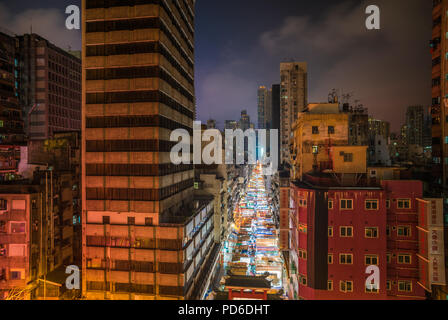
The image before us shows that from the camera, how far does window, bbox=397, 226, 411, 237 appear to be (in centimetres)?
2718

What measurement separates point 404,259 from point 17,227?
43.3m

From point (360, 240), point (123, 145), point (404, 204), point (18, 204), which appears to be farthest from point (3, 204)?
point (404, 204)

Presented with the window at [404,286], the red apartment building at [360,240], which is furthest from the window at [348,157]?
the window at [404,286]

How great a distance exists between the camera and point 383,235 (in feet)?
86.8

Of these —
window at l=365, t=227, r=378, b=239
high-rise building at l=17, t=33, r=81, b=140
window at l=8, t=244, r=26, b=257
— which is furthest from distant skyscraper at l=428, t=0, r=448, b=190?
high-rise building at l=17, t=33, r=81, b=140

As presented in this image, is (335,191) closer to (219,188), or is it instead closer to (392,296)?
(392,296)

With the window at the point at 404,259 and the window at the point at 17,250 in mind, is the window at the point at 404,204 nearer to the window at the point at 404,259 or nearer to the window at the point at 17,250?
Result: the window at the point at 404,259

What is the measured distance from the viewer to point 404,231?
27.2m

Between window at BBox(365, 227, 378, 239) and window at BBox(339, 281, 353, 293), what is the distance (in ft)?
16.6

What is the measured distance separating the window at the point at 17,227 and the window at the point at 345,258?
117ft

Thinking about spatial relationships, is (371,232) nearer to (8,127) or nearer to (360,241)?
(360,241)

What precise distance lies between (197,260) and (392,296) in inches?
883

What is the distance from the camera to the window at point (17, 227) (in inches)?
1210

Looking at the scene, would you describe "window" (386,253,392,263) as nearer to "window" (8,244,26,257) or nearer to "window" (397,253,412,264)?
"window" (397,253,412,264)
